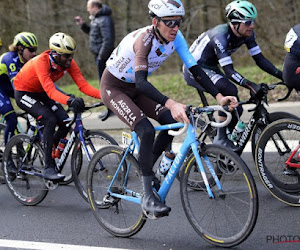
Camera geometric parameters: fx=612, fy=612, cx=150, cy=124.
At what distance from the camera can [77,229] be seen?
5.93 metres

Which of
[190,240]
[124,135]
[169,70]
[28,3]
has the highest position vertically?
[124,135]

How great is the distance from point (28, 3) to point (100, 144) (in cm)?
1671

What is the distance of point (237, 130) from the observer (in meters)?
6.61

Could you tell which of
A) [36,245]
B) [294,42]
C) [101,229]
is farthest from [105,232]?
[294,42]

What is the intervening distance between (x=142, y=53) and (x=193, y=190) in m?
1.23

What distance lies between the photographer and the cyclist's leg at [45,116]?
A: 6.81 metres

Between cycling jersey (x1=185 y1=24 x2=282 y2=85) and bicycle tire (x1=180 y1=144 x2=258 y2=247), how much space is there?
2.02m

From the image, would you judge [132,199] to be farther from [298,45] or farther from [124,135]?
[298,45]

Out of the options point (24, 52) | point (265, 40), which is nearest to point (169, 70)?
point (265, 40)

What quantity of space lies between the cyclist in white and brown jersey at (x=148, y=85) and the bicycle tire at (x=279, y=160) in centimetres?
90

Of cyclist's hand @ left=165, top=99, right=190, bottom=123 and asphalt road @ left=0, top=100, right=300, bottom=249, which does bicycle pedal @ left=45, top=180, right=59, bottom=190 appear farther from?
cyclist's hand @ left=165, top=99, right=190, bottom=123

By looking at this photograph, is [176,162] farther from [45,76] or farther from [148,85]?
[45,76]

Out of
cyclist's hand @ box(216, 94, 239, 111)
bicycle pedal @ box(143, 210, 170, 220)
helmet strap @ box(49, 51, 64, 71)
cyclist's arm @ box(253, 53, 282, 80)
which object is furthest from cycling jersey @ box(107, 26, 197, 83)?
cyclist's arm @ box(253, 53, 282, 80)

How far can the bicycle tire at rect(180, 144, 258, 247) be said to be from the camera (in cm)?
469
